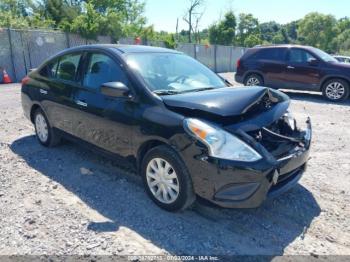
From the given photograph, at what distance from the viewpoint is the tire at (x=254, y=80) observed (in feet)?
39.4

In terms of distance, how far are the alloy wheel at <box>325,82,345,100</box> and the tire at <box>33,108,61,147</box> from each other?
28.3ft

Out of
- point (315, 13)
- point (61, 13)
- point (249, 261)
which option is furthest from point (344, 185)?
point (315, 13)

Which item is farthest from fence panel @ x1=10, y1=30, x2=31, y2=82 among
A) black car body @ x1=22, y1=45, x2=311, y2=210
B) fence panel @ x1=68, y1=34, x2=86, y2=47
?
black car body @ x1=22, y1=45, x2=311, y2=210

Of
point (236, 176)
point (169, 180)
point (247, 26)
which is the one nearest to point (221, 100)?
point (236, 176)

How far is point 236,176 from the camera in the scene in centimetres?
304

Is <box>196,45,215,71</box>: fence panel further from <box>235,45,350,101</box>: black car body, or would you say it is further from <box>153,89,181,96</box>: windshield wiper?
<box>153,89,181,96</box>: windshield wiper

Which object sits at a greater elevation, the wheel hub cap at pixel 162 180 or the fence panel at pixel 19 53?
the fence panel at pixel 19 53

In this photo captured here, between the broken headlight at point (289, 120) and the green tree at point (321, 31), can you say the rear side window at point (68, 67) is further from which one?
the green tree at point (321, 31)

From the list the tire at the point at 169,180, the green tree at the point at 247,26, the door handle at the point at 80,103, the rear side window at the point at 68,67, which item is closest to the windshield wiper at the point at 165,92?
the tire at the point at 169,180

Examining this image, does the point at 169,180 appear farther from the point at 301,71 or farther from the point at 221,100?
the point at 301,71

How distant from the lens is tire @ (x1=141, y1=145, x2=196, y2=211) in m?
3.29

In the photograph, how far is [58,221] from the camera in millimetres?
3461

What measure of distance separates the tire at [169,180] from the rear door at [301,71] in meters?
8.83

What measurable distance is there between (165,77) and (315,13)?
7347cm
